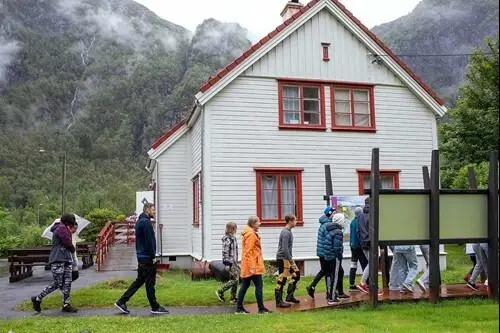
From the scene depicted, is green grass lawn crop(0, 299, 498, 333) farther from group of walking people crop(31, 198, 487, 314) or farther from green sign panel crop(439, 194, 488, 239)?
green sign panel crop(439, 194, 488, 239)

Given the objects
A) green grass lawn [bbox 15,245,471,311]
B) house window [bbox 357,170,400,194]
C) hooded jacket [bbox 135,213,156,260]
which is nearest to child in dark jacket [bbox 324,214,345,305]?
green grass lawn [bbox 15,245,471,311]

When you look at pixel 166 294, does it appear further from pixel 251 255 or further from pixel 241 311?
pixel 251 255

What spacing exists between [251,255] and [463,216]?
4311 mm

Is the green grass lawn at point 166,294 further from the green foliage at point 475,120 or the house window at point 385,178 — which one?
the green foliage at point 475,120

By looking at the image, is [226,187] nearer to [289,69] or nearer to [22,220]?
[289,69]

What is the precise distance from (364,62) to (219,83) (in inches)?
201

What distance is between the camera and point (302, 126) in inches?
741

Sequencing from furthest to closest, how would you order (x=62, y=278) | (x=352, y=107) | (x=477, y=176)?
(x=477, y=176)
(x=352, y=107)
(x=62, y=278)

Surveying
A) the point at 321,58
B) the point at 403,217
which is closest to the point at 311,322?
the point at 403,217

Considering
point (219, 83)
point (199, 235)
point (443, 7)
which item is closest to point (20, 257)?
point (199, 235)

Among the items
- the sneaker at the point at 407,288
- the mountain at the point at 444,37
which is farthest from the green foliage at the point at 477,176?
the mountain at the point at 444,37

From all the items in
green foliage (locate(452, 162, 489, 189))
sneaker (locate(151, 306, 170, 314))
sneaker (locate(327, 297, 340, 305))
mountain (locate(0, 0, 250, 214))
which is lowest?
sneaker (locate(151, 306, 170, 314))

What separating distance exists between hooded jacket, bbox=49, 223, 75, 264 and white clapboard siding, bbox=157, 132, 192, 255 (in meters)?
10.2

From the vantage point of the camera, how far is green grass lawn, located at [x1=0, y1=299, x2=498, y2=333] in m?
9.20
